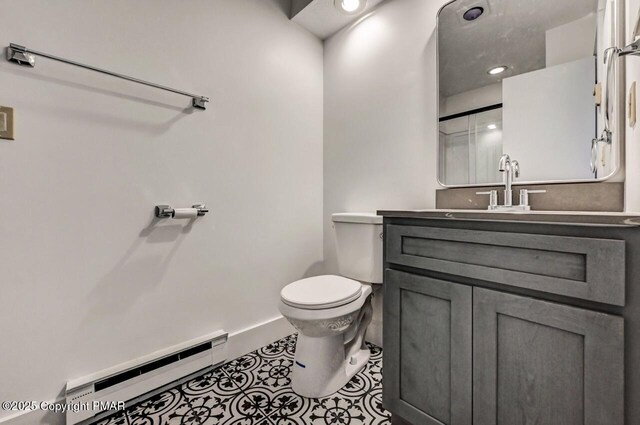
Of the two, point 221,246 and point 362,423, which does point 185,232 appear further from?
point 362,423

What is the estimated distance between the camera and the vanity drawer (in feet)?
2.21

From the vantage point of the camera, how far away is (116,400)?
49.2 inches

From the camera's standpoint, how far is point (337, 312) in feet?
4.20

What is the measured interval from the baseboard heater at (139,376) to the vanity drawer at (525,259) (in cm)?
112

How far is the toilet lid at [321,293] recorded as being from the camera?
4.17 feet

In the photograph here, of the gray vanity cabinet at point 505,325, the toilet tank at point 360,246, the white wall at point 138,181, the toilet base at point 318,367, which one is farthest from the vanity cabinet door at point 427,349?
the white wall at point 138,181

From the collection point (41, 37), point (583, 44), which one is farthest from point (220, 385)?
point (583, 44)

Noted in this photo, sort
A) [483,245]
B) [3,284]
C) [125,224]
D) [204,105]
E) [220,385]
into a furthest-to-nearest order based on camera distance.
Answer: [204,105], [220,385], [125,224], [3,284], [483,245]

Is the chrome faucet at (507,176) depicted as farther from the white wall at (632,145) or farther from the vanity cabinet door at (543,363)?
the vanity cabinet door at (543,363)

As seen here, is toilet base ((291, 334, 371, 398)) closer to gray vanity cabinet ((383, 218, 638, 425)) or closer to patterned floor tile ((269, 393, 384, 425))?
patterned floor tile ((269, 393, 384, 425))

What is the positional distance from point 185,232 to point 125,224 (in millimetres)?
264

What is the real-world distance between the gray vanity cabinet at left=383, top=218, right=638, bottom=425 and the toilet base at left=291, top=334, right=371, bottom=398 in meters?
0.35

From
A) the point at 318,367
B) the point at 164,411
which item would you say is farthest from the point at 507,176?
the point at 164,411

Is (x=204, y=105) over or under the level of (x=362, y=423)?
over
